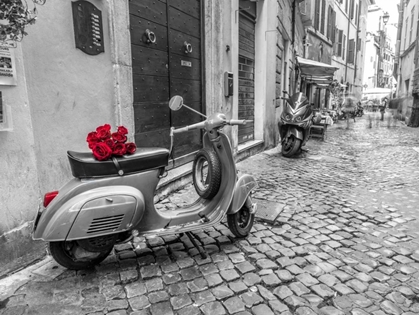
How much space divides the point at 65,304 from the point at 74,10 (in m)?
2.54

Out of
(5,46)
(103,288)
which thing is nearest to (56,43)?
(5,46)

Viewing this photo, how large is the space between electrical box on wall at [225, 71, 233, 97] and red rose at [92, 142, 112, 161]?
430 centimetres

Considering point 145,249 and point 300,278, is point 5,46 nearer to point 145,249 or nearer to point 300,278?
point 145,249

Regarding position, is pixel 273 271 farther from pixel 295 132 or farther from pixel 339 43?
pixel 339 43

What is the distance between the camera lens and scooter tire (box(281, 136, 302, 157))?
738 cm

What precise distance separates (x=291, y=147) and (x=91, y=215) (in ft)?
19.9

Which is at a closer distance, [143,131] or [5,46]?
[5,46]

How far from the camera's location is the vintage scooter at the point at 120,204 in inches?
83.2

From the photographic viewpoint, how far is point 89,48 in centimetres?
319

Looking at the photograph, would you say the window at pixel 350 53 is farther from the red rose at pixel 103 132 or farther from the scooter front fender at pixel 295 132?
the red rose at pixel 103 132

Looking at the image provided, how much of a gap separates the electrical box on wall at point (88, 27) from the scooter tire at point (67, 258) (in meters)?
1.88

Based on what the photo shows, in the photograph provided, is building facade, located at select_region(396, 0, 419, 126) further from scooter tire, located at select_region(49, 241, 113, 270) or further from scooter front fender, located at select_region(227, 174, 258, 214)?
scooter tire, located at select_region(49, 241, 113, 270)

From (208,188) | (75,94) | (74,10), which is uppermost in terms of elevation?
(74,10)

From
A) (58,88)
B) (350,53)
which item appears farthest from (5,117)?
(350,53)
